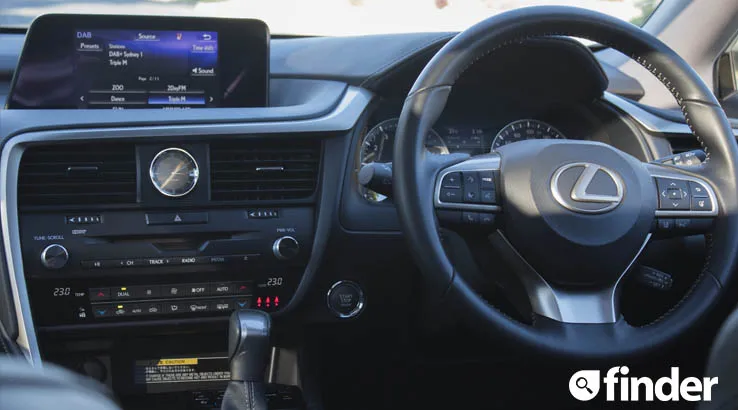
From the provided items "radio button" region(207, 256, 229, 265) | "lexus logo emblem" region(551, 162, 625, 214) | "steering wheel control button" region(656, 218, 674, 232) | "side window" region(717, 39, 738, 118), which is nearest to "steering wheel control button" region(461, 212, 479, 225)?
"lexus logo emblem" region(551, 162, 625, 214)

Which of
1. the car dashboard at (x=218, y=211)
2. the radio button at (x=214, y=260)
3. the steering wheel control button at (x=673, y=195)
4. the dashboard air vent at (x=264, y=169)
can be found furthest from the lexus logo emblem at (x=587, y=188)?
the radio button at (x=214, y=260)

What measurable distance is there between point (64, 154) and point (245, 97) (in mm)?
480

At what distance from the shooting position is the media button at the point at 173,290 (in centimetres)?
213

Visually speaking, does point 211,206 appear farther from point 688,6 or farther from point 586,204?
point 688,6

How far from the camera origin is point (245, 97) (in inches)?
90.1

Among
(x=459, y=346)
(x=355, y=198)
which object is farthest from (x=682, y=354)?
(x=355, y=198)

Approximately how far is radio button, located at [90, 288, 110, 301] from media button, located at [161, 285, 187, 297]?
125mm

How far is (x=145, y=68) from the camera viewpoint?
7.23 ft

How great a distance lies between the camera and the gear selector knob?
1825 millimetres

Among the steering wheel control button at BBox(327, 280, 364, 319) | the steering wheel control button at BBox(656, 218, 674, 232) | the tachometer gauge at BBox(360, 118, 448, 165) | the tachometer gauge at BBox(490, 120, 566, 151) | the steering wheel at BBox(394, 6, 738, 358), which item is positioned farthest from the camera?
the tachometer gauge at BBox(490, 120, 566, 151)

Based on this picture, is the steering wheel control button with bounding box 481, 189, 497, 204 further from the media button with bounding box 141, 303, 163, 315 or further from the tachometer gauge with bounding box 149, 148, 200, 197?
the media button with bounding box 141, 303, 163, 315

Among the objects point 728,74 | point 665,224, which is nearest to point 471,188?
point 665,224

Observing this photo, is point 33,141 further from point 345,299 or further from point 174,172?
point 345,299

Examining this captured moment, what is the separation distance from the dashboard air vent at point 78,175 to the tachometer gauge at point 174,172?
0.17 ft
